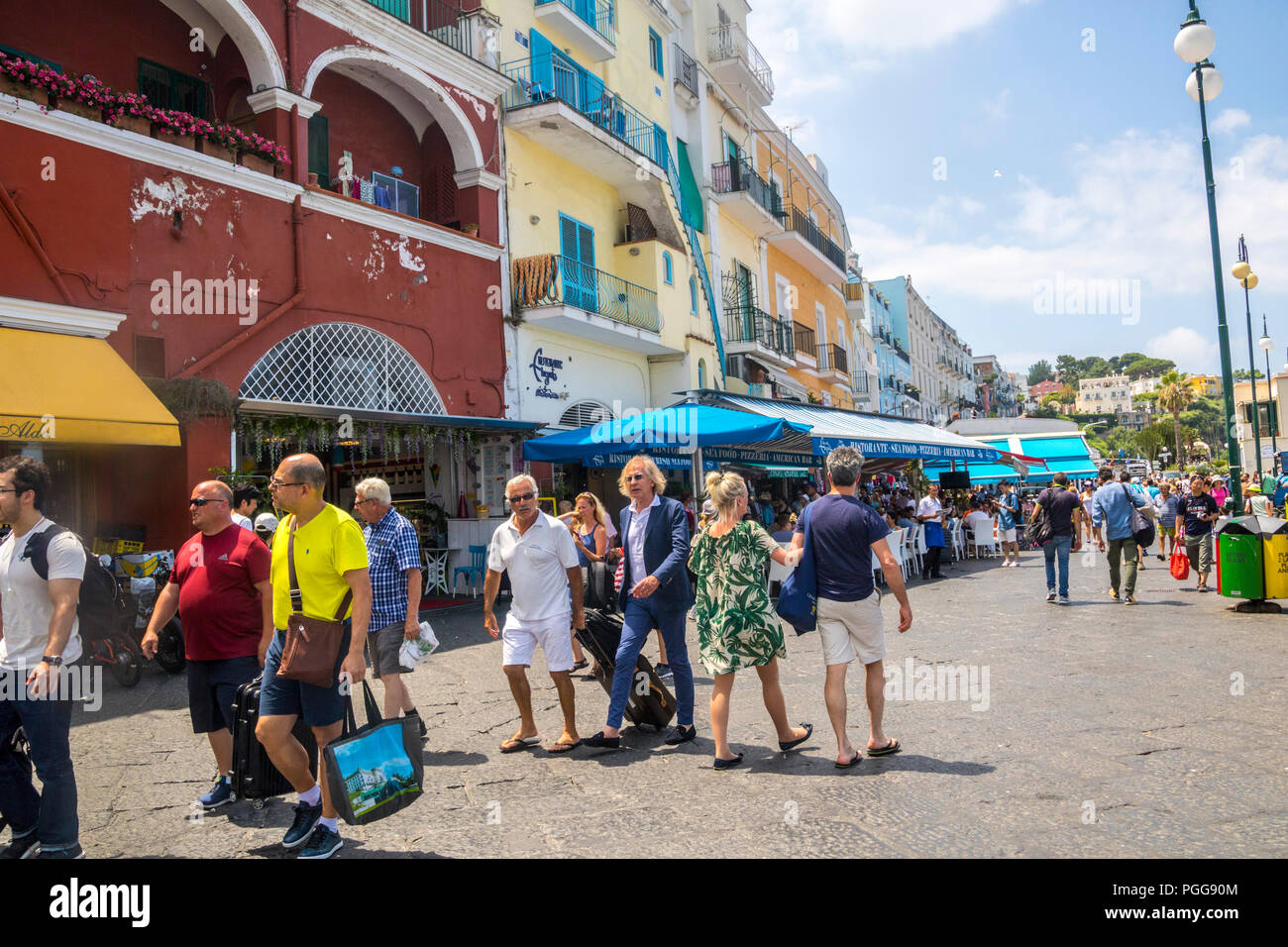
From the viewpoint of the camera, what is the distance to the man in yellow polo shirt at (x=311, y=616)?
3797mm

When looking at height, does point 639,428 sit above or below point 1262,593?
above

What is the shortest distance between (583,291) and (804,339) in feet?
38.9

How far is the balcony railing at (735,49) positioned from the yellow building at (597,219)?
2.16 metres

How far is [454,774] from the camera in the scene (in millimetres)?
5004

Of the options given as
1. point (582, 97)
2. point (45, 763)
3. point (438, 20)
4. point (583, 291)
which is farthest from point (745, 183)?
point (45, 763)

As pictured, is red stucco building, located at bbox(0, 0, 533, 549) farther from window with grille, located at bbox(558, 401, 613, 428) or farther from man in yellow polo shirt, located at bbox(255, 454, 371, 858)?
man in yellow polo shirt, located at bbox(255, 454, 371, 858)

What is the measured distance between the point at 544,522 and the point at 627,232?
14.9 meters

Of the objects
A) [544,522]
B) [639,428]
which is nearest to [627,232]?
[639,428]

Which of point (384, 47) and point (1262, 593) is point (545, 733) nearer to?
point (1262, 593)

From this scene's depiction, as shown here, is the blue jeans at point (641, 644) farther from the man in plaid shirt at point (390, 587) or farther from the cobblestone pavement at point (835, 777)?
the man in plaid shirt at point (390, 587)

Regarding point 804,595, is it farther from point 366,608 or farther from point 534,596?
point 366,608

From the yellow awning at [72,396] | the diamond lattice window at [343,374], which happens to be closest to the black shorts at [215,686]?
the yellow awning at [72,396]

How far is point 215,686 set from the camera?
4.46 metres
